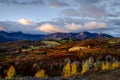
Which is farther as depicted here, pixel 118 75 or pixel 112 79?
pixel 118 75

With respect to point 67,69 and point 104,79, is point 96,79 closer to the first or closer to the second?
point 104,79

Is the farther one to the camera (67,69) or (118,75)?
(67,69)

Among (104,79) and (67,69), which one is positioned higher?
(104,79)

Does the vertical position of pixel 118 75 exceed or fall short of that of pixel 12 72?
it exceeds it

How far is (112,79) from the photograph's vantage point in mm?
61094

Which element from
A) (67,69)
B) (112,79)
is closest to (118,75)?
(112,79)

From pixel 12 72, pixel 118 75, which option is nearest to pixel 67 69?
pixel 12 72

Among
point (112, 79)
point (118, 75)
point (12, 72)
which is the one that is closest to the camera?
point (112, 79)

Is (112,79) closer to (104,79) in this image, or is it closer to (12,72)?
(104,79)

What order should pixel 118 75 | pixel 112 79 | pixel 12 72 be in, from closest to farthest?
pixel 112 79, pixel 118 75, pixel 12 72

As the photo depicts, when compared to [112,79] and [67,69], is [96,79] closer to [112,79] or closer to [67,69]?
[112,79]

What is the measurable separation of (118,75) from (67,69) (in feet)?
424

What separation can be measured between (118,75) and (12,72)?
132383 mm

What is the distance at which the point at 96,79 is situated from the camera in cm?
6156
